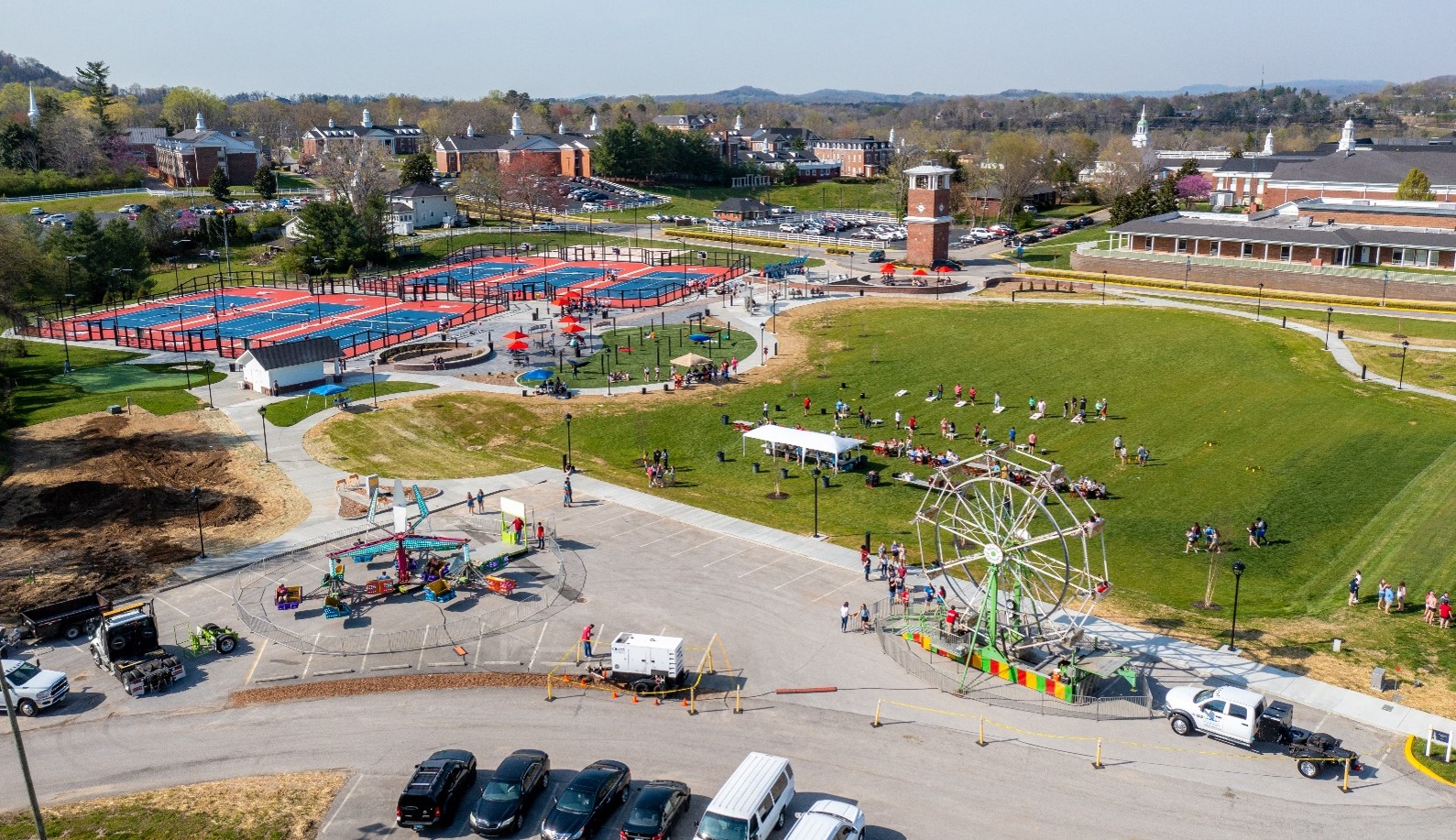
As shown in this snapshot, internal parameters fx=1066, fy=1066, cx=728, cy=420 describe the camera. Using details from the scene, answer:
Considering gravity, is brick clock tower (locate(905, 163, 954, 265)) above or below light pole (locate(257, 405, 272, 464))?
above

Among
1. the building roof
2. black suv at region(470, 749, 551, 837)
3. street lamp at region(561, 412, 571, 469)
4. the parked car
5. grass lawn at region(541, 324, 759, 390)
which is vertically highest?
the building roof

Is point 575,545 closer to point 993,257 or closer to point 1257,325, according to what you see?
point 1257,325

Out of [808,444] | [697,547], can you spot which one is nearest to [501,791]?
[697,547]

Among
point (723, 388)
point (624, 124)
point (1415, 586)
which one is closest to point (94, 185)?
point (624, 124)

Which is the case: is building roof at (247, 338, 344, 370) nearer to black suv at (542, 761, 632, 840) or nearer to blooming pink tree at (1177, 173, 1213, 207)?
black suv at (542, 761, 632, 840)

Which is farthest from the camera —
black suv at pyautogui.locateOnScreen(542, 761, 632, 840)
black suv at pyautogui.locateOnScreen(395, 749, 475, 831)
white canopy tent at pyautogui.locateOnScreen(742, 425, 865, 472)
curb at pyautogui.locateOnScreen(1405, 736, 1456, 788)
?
white canopy tent at pyautogui.locateOnScreen(742, 425, 865, 472)

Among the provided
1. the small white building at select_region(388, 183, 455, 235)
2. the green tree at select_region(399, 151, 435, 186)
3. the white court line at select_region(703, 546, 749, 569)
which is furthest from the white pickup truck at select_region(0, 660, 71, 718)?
the green tree at select_region(399, 151, 435, 186)

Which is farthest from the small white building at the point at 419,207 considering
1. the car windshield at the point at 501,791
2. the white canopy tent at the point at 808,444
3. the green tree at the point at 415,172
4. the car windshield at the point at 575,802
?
the car windshield at the point at 575,802

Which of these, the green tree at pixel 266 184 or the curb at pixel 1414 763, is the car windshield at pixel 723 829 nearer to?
the curb at pixel 1414 763
